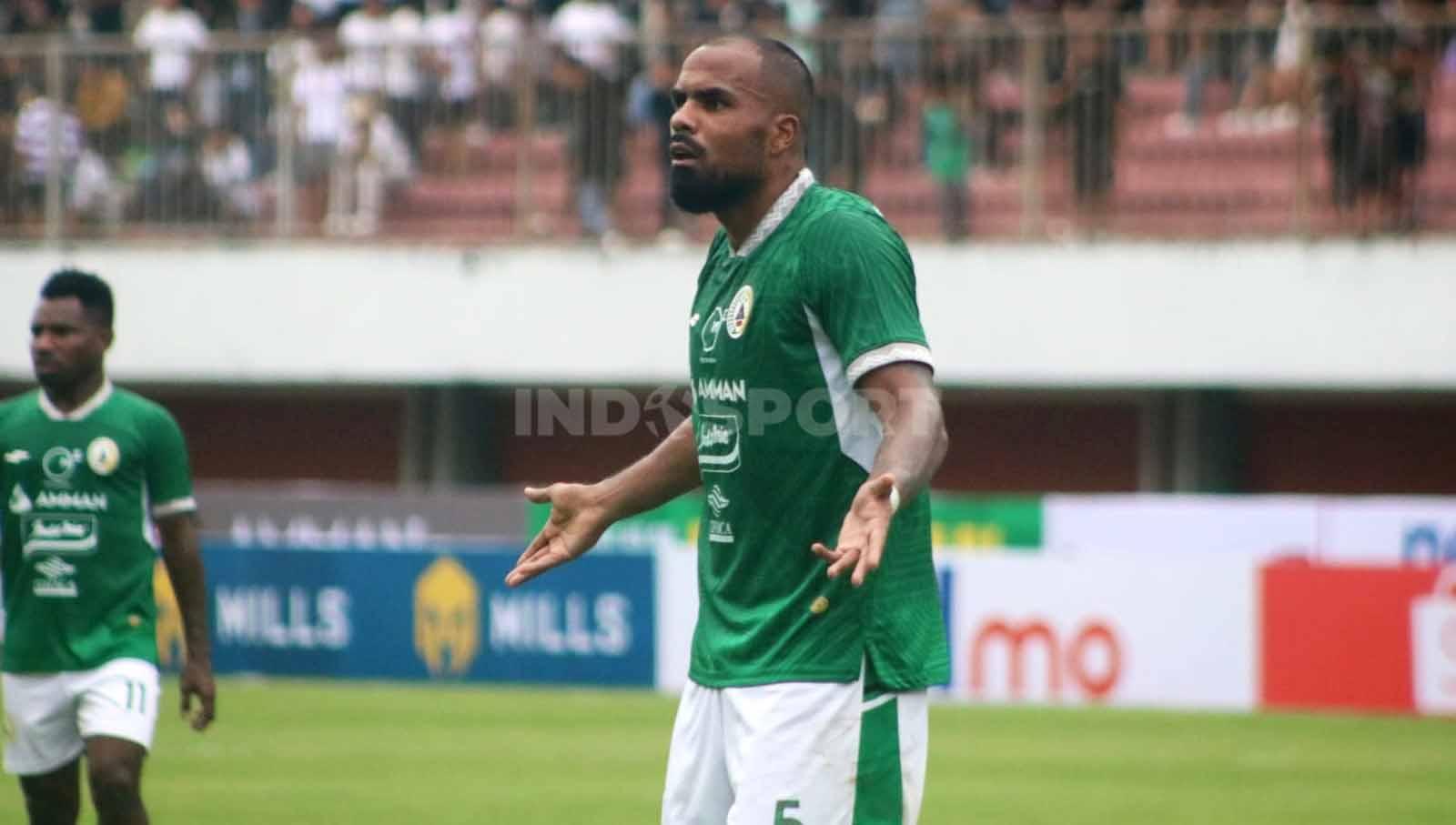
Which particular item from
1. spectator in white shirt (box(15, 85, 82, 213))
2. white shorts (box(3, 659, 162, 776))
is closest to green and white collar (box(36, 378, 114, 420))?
white shorts (box(3, 659, 162, 776))

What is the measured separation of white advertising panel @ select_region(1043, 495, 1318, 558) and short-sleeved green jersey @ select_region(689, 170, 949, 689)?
543 inches

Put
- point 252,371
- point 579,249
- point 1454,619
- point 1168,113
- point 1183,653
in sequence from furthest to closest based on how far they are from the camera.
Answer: point 252,371 < point 579,249 < point 1168,113 < point 1183,653 < point 1454,619

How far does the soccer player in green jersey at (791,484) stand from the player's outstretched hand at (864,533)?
304 mm

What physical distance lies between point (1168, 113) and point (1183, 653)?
5382mm

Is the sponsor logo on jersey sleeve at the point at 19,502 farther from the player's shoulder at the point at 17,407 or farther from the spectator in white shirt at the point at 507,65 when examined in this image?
the spectator in white shirt at the point at 507,65

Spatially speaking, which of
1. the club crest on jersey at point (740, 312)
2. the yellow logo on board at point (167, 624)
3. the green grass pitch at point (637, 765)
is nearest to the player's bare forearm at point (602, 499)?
the club crest on jersey at point (740, 312)

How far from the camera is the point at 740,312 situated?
5340 mm

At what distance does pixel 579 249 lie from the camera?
22219mm

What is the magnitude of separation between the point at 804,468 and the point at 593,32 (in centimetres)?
1707

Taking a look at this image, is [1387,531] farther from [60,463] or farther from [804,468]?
[804,468]

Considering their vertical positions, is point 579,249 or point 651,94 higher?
point 651,94

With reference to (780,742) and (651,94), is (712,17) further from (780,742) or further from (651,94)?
(780,742)

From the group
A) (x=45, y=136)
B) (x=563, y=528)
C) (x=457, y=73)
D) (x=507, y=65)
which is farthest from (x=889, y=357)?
(x=45, y=136)

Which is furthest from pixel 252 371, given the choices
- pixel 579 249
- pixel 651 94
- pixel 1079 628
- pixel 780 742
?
pixel 780 742
